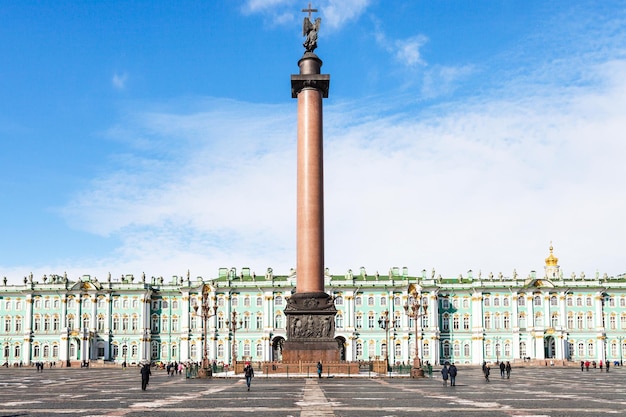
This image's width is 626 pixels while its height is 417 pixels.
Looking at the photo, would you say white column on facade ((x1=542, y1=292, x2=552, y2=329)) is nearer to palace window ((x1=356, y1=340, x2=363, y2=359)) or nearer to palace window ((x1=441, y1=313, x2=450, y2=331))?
palace window ((x1=441, y1=313, x2=450, y2=331))

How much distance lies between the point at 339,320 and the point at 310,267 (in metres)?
59.0

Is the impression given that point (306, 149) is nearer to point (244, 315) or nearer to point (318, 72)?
point (318, 72)

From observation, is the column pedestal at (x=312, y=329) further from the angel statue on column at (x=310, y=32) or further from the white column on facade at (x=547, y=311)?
the white column on facade at (x=547, y=311)

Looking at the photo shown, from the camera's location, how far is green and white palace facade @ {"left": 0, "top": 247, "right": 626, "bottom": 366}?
357ft

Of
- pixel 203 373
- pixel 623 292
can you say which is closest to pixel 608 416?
pixel 203 373

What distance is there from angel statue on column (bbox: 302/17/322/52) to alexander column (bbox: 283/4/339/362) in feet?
19.0

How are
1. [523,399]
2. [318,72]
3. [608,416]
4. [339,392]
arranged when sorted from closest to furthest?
1. [608,416]
2. [523,399]
3. [339,392]
4. [318,72]

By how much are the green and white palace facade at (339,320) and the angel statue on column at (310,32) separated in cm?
5660

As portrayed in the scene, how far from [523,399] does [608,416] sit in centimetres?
769

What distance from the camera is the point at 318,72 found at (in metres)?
56.1

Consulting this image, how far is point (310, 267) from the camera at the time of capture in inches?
2050

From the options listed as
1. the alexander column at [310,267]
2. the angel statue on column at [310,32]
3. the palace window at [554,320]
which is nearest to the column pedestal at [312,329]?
the alexander column at [310,267]

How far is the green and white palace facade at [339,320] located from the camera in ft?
357

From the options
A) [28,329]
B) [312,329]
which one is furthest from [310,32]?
[28,329]
